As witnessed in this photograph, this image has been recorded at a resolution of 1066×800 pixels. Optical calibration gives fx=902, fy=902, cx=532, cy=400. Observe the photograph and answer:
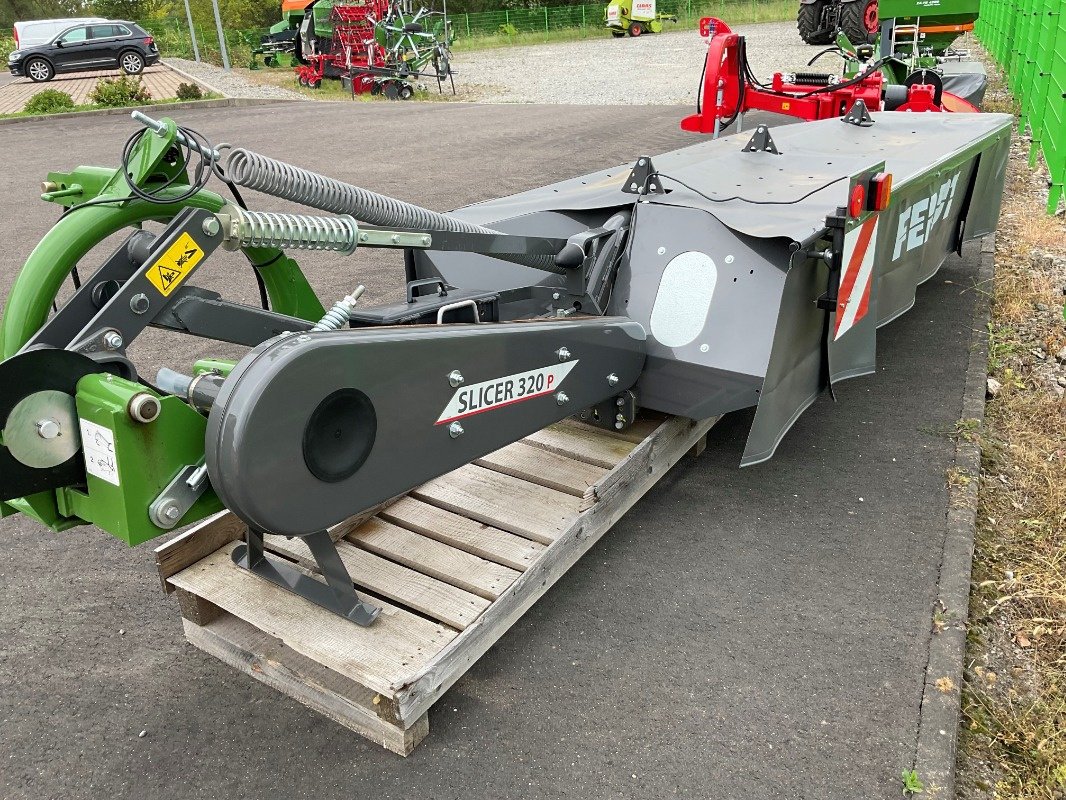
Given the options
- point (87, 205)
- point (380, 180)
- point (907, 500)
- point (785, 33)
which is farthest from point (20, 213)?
point (785, 33)

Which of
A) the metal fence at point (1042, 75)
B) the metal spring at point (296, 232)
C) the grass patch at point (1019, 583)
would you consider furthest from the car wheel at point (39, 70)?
the metal spring at point (296, 232)

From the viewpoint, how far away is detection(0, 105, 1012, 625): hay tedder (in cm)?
213

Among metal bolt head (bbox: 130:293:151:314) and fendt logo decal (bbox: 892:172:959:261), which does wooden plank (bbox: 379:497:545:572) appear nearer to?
metal bolt head (bbox: 130:293:151:314)

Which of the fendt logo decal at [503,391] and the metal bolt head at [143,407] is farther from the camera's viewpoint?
the fendt logo decal at [503,391]

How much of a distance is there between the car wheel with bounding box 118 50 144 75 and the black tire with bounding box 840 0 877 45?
18.4m

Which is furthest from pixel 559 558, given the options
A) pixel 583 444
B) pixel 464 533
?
pixel 583 444

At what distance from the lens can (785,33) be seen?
28.0 metres

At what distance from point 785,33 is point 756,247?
28007 millimetres

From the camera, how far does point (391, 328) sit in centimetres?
240

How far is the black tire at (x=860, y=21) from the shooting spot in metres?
12.0

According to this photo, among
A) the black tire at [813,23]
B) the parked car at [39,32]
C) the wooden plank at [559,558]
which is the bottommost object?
the wooden plank at [559,558]

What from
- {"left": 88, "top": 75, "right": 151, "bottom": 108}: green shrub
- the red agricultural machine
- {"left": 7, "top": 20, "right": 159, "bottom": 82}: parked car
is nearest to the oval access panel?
the red agricultural machine

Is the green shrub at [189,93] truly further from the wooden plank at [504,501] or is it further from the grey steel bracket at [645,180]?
the wooden plank at [504,501]

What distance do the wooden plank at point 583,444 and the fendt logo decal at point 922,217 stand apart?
5.23 ft
